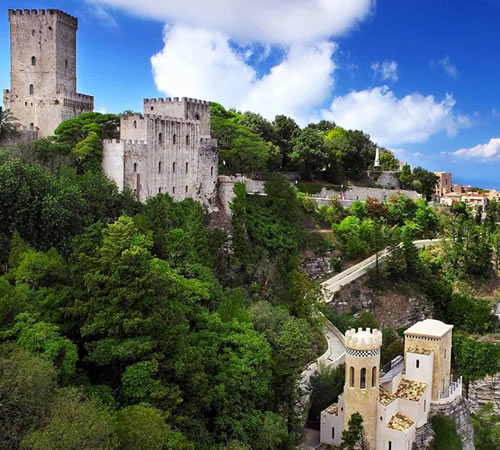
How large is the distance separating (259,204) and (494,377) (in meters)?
19.2

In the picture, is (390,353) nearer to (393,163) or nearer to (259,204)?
(259,204)

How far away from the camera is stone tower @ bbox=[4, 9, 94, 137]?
38188 mm

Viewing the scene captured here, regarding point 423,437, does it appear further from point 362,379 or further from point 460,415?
point 362,379

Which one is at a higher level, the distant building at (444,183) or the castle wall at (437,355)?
the distant building at (444,183)

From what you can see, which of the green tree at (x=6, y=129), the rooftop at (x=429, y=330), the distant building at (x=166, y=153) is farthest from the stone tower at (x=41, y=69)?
the rooftop at (x=429, y=330)

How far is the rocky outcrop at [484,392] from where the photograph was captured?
38656mm

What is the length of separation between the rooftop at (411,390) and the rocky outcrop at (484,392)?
1282 cm

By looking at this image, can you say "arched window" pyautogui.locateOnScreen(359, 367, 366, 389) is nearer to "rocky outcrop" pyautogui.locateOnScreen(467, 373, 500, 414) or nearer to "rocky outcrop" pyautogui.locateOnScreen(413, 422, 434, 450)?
"rocky outcrop" pyautogui.locateOnScreen(413, 422, 434, 450)

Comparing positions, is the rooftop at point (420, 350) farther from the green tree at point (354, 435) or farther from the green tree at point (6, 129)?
the green tree at point (6, 129)

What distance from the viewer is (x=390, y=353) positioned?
34.4 meters

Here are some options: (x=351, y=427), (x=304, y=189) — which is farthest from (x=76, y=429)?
(x=304, y=189)

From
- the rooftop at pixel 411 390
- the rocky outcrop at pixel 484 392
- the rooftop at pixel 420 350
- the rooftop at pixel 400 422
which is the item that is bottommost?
the rocky outcrop at pixel 484 392

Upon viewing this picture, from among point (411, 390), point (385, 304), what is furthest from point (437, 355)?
point (385, 304)

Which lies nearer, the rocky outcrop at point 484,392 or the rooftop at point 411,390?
the rooftop at point 411,390
